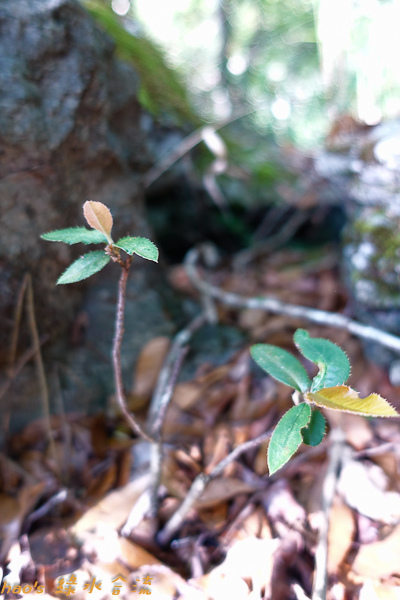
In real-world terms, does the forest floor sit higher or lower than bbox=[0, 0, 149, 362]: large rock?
lower

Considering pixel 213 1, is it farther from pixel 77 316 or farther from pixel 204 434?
pixel 204 434

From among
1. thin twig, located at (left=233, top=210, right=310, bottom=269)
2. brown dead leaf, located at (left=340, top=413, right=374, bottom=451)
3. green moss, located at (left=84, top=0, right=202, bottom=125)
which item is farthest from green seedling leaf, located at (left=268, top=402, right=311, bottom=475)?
green moss, located at (left=84, top=0, right=202, bottom=125)

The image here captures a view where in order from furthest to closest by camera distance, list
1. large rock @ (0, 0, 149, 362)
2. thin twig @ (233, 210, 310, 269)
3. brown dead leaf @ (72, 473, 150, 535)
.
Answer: thin twig @ (233, 210, 310, 269), large rock @ (0, 0, 149, 362), brown dead leaf @ (72, 473, 150, 535)

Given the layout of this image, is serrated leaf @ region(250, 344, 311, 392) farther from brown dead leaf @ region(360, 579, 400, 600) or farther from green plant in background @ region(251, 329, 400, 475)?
brown dead leaf @ region(360, 579, 400, 600)

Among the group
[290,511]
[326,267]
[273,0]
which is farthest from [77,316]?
[273,0]

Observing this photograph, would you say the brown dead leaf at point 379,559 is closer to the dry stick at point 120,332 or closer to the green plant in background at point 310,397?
the green plant in background at point 310,397

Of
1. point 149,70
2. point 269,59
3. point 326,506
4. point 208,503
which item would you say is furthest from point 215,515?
point 269,59
